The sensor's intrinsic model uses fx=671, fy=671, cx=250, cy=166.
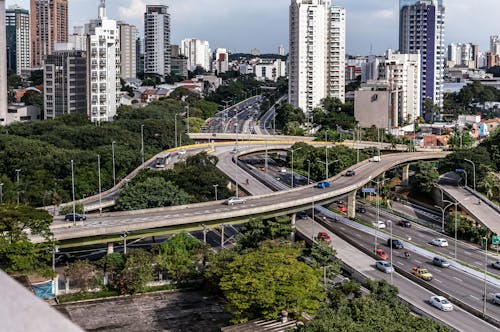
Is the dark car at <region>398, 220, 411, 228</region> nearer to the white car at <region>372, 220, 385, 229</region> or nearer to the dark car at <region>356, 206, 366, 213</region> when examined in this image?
the white car at <region>372, 220, 385, 229</region>

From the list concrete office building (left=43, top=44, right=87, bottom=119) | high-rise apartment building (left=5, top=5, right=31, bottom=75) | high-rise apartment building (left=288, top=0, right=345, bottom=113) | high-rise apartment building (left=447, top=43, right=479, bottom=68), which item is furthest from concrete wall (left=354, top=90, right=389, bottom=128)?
high-rise apartment building (left=447, top=43, right=479, bottom=68)

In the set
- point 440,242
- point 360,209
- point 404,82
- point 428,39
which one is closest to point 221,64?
point 428,39

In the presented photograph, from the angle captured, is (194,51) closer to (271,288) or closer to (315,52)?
(315,52)

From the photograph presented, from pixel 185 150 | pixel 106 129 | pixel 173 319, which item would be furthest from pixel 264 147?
pixel 173 319

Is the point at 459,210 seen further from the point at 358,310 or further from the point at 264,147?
the point at 358,310

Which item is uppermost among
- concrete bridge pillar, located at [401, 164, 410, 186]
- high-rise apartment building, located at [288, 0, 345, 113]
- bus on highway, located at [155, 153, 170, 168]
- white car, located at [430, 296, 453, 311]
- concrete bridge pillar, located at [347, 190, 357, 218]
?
high-rise apartment building, located at [288, 0, 345, 113]

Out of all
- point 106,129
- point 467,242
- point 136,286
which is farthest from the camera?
point 106,129

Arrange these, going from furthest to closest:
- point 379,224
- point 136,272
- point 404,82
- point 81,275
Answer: point 404,82, point 379,224, point 136,272, point 81,275
